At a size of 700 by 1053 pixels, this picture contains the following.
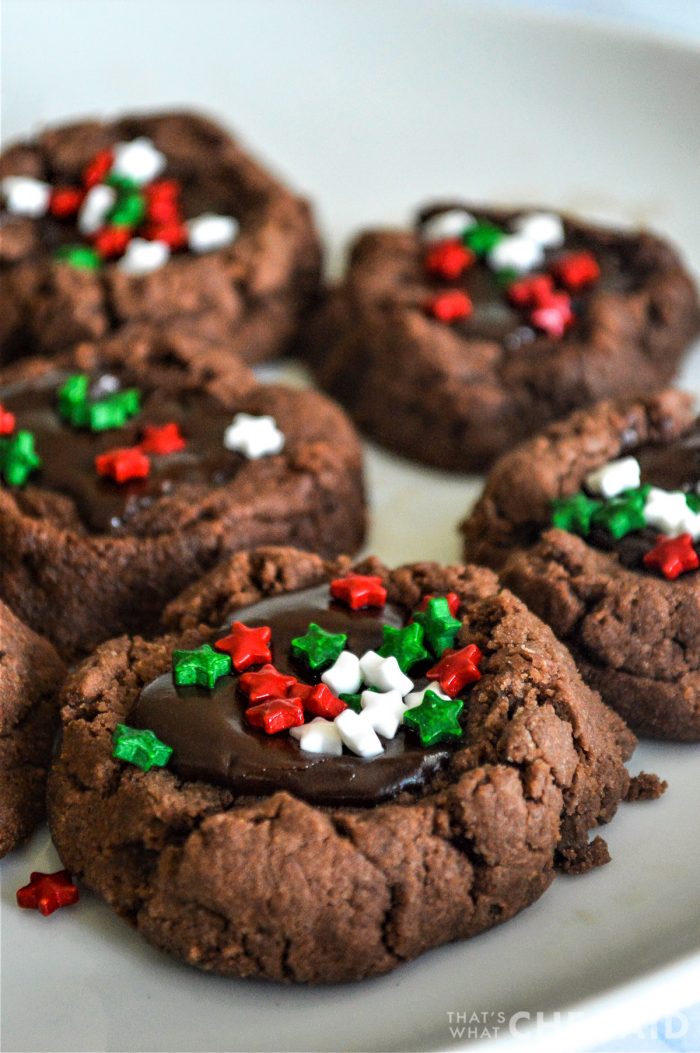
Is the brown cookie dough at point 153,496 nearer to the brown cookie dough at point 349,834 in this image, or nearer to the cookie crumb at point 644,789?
the brown cookie dough at point 349,834

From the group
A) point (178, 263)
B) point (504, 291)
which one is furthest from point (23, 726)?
point (504, 291)

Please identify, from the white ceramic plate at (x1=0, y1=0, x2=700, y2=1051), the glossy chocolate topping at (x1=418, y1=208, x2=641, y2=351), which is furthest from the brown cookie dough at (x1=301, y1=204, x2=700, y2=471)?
the white ceramic plate at (x1=0, y1=0, x2=700, y2=1051)

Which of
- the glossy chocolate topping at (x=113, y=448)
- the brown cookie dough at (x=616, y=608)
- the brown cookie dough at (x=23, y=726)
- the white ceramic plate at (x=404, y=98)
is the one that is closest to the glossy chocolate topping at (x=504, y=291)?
the white ceramic plate at (x=404, y=98)

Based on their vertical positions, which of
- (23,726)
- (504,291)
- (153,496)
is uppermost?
(504,291)

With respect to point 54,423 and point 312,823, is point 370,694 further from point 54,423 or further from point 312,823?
point 54,423

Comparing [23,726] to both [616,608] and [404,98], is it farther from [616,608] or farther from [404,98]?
[404,98]
